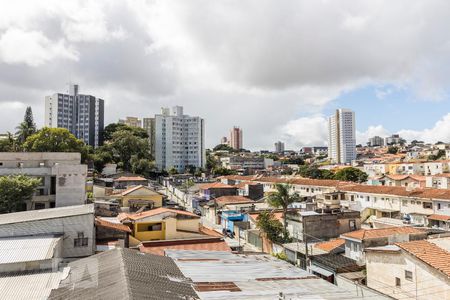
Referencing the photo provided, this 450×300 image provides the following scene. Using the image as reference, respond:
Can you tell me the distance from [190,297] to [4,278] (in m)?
8.06

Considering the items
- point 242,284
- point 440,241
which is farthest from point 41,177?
point 440,241

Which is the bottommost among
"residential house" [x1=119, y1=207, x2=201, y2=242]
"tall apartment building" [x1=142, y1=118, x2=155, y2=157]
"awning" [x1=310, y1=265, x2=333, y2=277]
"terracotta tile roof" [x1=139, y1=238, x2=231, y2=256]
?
"awning" [x1=310, y1=265, x2=333, y2=277]

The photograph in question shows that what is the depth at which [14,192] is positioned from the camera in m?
29.4

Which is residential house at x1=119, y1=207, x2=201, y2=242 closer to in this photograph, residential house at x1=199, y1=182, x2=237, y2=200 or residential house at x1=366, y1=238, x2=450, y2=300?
residential house at x1=366, y1=238, x2=450, y2=300

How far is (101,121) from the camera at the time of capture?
378 feet

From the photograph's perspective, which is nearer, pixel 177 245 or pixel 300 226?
pixel 177 245

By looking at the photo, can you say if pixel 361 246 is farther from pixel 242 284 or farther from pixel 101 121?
pixel 101 121

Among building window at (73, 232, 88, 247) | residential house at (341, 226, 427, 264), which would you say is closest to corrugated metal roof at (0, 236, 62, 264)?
building window at (73, 232, 88, 247)

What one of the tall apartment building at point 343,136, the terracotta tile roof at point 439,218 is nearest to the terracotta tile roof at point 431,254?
the terracotta tile roof at point 439,218

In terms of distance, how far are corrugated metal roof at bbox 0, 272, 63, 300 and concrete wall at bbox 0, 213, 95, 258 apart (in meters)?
5.10

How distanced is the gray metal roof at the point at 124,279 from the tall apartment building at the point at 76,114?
101 meters

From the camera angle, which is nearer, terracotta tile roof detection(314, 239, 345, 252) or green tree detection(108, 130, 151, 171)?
terracotta tile roof detection(314, 239, 345, 252)

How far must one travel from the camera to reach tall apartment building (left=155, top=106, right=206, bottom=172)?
385ft

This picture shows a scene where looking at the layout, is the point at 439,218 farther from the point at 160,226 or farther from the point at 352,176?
the point at 352,176
